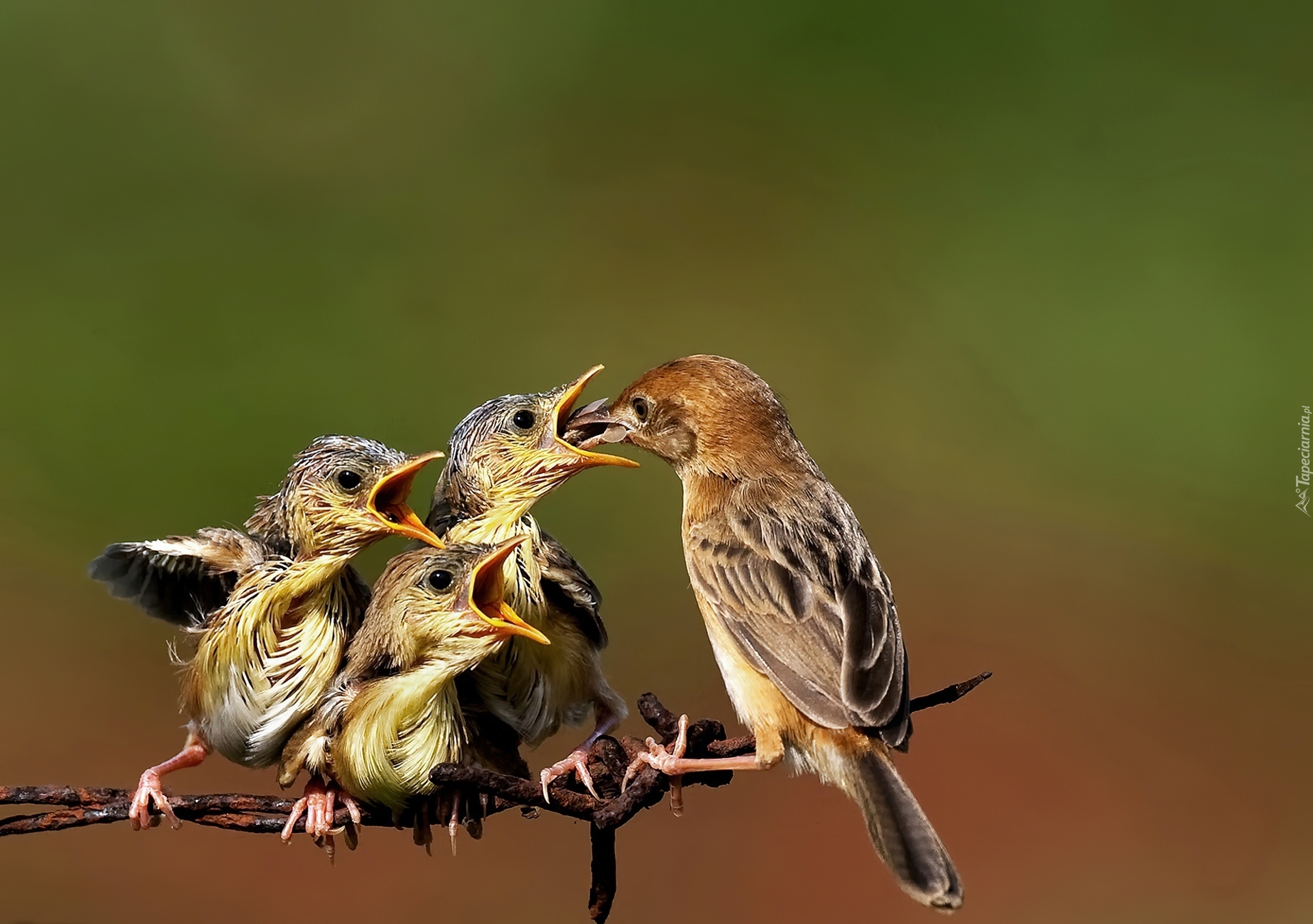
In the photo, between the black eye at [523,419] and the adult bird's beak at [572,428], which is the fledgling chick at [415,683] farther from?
the black eye at [523,419]

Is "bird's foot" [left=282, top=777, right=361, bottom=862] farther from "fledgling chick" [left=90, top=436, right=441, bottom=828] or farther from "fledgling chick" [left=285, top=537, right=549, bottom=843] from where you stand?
"fledgling chick" [left=90, top=436, right=441, bottom=828]

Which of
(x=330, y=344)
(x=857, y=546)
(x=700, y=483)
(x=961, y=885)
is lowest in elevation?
(x=961, y=885)

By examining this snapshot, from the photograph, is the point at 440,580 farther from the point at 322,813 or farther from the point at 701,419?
the point at 701,419

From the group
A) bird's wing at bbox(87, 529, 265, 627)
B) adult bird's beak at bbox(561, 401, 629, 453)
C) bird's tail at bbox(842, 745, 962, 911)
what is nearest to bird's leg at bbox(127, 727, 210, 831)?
bird's wing at bbox(87, 529, 265, 627)

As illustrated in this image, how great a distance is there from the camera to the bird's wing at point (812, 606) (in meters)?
3.01

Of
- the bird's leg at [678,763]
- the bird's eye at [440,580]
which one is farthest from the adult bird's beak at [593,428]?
the bird's leg at [678,763]

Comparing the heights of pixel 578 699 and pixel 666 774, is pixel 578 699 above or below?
Answer: above

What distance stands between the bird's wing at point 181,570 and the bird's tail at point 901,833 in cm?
160

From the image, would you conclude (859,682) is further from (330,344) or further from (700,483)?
(330,344)

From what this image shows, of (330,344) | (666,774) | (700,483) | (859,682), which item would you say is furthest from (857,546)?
(330,344)

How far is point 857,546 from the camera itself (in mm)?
3672

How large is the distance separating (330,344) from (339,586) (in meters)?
5.45

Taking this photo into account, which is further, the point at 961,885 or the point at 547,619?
the point at 547,619

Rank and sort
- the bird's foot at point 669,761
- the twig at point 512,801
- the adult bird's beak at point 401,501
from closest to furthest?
1. the twig at point 512,801
2. the bird's foot at point 669,761
3. the adult bird's beak at point 401,501
